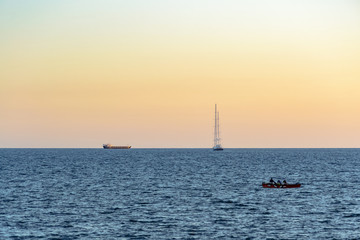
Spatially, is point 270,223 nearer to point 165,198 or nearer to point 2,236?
point 165,198

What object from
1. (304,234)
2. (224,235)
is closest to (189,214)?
(224,235)

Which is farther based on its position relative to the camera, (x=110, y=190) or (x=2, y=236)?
(x=110, y=190)

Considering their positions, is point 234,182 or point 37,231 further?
point 234,182

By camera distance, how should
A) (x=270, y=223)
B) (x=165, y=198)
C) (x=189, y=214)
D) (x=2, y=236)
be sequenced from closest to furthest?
(x=2, y=236) → (x=270, y=223) → (x=189, y=214) → (x=165, y=198)

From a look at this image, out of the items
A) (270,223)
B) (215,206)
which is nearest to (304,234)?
(270,223)

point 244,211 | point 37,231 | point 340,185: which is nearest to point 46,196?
point 37,231

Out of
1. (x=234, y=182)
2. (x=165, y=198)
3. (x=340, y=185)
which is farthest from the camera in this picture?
(x=234, y=182)

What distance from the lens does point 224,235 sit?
53562 mm

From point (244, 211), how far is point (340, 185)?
44.8 metres

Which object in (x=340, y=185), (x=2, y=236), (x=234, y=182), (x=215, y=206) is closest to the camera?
(x=2, y=236)

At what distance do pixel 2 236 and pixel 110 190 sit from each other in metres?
42.7

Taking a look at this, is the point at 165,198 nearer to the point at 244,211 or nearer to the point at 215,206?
the point at 215,206

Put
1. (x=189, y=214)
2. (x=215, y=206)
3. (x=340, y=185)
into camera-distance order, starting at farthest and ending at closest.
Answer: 1. (x=340, y=185)
2. (x=215, y=206)
3. (x=189, y=214)

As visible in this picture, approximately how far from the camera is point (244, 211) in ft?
226
